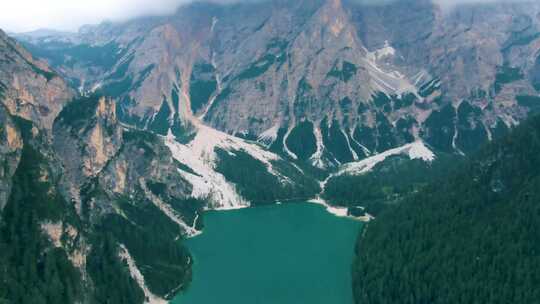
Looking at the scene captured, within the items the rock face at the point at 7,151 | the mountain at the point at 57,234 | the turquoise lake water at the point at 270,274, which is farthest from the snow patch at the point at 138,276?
the rock face at the point at 7,151

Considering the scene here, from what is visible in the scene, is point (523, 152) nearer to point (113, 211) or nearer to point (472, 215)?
point (472, 215)

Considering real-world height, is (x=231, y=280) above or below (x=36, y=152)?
below

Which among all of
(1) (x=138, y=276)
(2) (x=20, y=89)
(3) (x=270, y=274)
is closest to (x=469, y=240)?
(3) (x=270, y=274)

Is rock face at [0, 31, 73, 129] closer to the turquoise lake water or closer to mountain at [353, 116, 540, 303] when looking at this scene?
the turquoise lake water

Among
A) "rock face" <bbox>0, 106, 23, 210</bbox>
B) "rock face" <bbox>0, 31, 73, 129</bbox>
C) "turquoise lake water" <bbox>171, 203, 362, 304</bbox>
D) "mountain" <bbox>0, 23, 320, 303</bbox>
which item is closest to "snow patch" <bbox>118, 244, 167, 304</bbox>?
"mountain" <bbox>0, 23, 320, 303</bbox>

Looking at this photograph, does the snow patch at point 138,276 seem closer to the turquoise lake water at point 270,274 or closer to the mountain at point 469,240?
the turquoise lake water at point 270,274

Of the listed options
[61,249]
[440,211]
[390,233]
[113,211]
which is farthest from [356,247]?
[61,249]

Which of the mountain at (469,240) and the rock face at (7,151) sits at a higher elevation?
the rock face at (7,151)

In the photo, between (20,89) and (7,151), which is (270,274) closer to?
(7,151)
